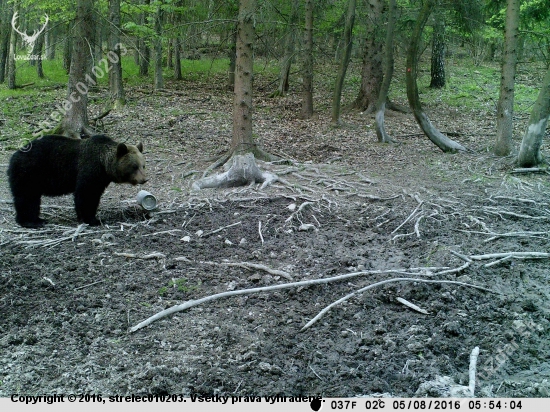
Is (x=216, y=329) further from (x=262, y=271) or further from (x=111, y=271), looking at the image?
(x=111, y=271)

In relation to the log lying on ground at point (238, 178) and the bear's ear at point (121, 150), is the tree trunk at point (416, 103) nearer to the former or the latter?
the log lying on ground at point (238, 178)

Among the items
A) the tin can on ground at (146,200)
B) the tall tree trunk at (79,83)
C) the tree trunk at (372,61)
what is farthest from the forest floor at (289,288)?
the tree trunk at (372,61)

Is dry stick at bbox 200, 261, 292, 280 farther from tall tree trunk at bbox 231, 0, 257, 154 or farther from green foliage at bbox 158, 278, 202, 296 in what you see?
tall tree trunk at bbox 231, 0, 257, 154

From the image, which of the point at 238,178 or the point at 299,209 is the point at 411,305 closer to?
the point at 299,209

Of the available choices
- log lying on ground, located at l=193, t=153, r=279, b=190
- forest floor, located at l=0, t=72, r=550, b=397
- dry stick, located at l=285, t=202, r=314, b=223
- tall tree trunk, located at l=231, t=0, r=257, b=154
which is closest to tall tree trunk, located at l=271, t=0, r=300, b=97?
tall tree trunk, located at l=231, t=0, r=257, b=154

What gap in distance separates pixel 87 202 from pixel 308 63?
11516 millimetres

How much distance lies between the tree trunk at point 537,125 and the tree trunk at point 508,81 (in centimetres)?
149

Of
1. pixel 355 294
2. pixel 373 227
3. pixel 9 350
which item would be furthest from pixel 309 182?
pixel 9 350

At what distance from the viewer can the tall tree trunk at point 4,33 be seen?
24.4 m

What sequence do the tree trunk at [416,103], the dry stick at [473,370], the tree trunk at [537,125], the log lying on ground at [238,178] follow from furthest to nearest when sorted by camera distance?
the tree trunk at [416,103]
the tree trunk at [537,125]
the log lying on ground at [238,178]
the dry stick at [473,370]

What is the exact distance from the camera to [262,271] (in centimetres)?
638

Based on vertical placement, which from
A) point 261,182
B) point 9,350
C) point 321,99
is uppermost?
point 321,99

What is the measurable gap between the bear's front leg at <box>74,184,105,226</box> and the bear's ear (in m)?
0.64

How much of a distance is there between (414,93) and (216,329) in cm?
1052
